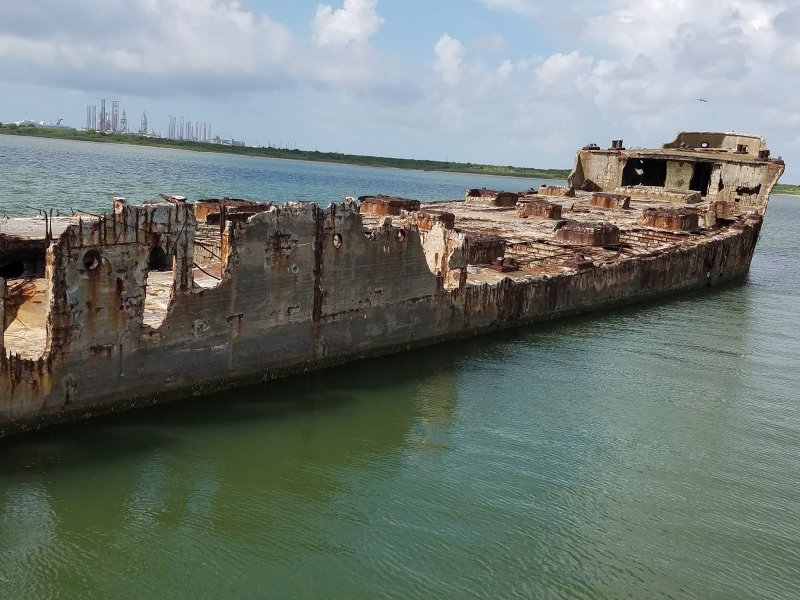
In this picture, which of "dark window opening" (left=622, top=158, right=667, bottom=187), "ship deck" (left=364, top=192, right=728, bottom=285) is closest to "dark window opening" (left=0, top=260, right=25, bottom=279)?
"ship deck" (left=364, top=192, right=728, bottom=285)

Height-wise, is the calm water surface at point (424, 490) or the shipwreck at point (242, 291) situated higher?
the shipwreck at point (242, 291)

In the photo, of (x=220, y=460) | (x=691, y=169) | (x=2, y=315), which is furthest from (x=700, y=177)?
(x=2, y=315)

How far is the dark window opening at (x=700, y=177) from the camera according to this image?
1458 inches

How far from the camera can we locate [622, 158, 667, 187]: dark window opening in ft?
→ 127

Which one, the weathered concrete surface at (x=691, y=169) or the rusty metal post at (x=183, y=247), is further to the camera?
the weathered concrete surface at (x=691, y=169)

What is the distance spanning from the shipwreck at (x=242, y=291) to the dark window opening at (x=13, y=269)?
0.12 ft

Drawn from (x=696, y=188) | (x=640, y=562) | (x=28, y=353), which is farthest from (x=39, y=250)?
(x=696, y=188)

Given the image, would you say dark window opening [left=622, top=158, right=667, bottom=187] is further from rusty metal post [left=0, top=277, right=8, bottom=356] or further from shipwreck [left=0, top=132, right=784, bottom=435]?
rusty metal post [left=0, top=277, right=8, bottom=356]

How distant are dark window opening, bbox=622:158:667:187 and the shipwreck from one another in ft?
57.8

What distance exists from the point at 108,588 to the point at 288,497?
234 cm

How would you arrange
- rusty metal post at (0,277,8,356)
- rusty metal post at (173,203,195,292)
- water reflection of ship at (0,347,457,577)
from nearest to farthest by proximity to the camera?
1. water reflection of ship at (0,347,457,577)
2. rusty metal post at (0,277,8,356)
3. rusty metal post at (173,203,195,292)

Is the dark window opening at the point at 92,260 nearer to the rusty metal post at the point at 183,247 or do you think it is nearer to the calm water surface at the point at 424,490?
the rusty metal post at the point at 183,247

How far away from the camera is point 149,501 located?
325 inches

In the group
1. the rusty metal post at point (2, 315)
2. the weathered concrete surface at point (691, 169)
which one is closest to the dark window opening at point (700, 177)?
the weathered concrete surface at point (691, 169)
